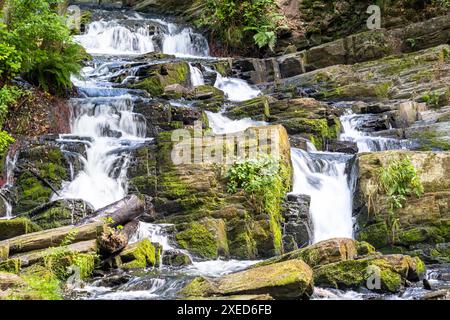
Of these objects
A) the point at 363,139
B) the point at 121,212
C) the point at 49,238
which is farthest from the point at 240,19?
the point at 49,238

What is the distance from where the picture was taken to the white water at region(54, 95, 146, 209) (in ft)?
39.6

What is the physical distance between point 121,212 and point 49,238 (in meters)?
1.75

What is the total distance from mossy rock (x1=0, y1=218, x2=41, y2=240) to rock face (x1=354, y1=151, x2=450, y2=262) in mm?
6368

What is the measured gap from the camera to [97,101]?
15.6 metres

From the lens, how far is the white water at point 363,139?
1460cm

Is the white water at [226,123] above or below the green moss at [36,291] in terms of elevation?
above

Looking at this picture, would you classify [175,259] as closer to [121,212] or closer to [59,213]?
[121,212]

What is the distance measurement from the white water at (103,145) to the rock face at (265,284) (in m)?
4.96

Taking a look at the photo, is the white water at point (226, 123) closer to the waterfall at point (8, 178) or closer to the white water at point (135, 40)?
the waterfall at point (8, 178)

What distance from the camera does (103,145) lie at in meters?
13.3

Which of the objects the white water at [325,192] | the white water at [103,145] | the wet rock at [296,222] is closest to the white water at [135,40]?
the white water at [103,145]

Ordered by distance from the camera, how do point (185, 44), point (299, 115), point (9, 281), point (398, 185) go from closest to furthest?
point (9, 281) < point (398, 185) < point (299, 115) < point (185, 44)

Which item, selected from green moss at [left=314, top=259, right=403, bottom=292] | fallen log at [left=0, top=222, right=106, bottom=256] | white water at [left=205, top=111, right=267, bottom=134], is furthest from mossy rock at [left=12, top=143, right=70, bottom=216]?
green moss at [left=314, top=259, right=403, bottom=292]

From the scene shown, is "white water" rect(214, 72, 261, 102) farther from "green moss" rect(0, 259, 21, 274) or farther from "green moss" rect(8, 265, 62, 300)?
"green moss" rect(8, 265, 62, 300)
